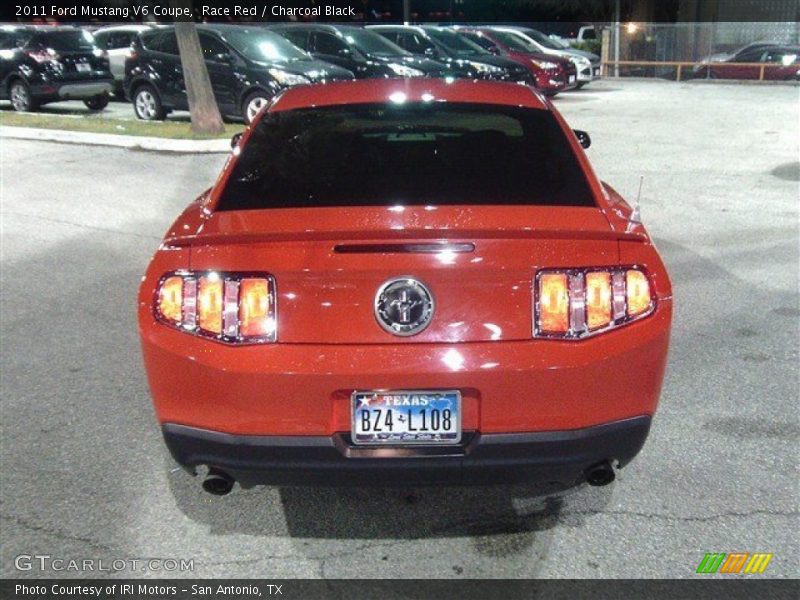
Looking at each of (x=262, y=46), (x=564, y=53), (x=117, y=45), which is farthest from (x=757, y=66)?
(x=117, y=45)

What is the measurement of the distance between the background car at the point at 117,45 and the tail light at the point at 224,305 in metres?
18.6

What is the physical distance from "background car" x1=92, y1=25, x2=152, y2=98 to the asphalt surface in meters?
13.3

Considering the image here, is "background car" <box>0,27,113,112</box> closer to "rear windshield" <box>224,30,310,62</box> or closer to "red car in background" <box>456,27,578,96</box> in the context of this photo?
"rear windshield" <box>224,30,310,62</box>

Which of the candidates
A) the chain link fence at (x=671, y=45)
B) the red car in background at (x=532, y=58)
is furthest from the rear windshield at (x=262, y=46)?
the chain link fence at (x=671, y=45)

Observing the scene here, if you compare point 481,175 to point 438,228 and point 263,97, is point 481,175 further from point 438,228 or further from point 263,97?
point 263,97

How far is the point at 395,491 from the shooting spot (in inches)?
139

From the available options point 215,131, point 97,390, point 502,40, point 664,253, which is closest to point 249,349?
point 97,390

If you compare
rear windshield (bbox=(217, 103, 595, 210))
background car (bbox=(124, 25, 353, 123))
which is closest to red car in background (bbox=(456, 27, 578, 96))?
background car (bbox=(124, 25, 353, 123))

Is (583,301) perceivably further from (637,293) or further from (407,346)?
(407,346)

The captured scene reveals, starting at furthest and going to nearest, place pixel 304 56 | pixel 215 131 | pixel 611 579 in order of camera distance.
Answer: pixel 304 56 < pixel 215 131 < pixel 611 579

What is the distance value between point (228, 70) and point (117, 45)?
7482mm

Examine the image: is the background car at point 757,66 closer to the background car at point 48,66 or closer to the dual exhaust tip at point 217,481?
the background car at point 48,66

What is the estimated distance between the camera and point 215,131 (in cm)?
1355

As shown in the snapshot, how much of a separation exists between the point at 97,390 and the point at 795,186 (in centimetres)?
862
